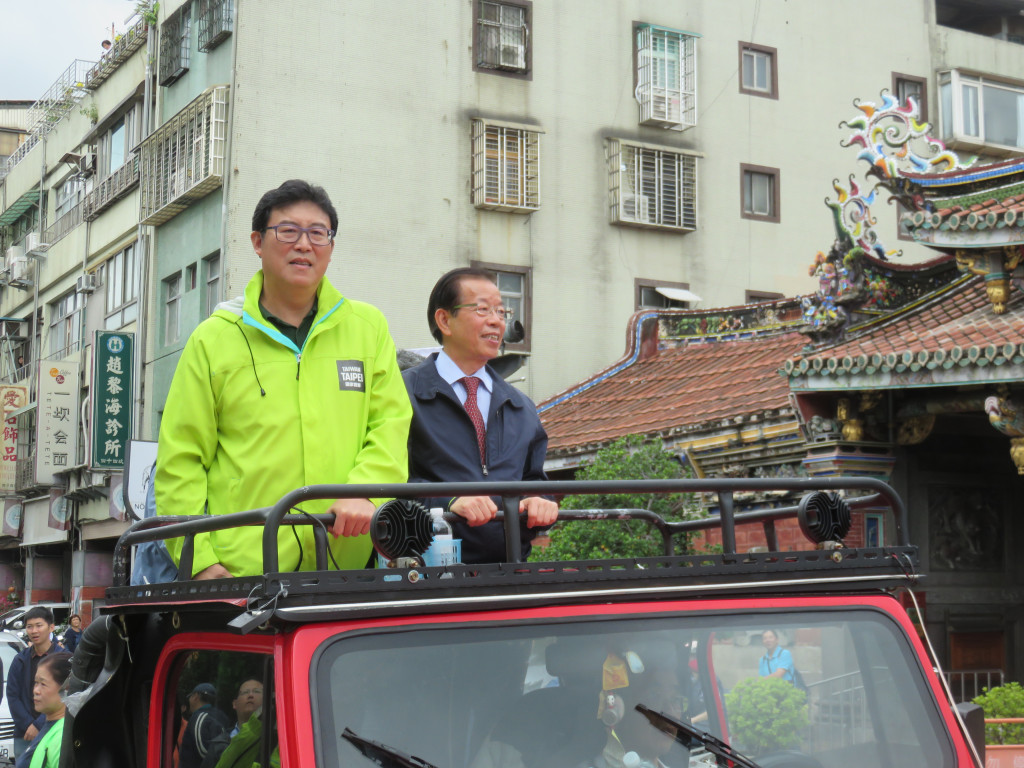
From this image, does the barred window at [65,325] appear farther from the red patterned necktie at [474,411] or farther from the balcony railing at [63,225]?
the red patterned necktie at [474,411]

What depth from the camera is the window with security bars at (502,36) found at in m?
23.3

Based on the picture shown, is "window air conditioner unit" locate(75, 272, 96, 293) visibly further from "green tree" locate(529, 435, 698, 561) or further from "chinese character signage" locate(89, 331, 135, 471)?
"green tree" locate(529, 435, 698, 561)

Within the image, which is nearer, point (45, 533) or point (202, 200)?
point (202, 200)

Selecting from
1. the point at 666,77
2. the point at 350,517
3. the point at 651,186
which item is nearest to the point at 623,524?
the point at 350,517

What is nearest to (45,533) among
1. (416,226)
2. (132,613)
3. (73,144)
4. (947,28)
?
(73,144)

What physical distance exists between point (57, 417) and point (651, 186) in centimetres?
1300

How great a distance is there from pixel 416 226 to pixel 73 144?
12.8 meters

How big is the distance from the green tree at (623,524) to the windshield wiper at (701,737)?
869 centimetres

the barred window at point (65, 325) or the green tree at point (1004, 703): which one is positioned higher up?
the barred window at point (65, 325)

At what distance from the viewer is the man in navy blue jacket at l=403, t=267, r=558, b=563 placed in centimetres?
422

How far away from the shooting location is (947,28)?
93.8 ft

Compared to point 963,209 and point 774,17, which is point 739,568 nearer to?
point 963,209

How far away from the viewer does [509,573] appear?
2910 millimetres

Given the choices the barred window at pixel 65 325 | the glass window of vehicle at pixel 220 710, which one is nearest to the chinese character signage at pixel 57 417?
the barred window at pixel 65 325
